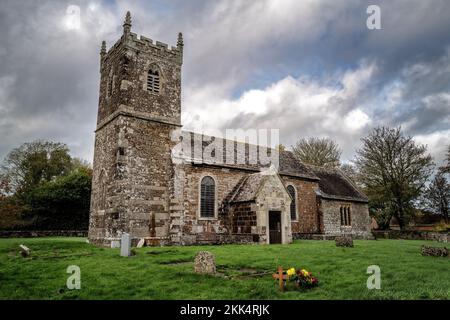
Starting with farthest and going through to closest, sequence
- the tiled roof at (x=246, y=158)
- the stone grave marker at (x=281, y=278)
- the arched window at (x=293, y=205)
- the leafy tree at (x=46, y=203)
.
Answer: the leafy tree at (x=46, y=203), the arched window at (x=293, y=205), the tiled roof at (x=246, y=158), the stone grave marker at (x=281, y=278)

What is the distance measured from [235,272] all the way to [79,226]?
3361 cm

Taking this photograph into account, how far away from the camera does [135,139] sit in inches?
845

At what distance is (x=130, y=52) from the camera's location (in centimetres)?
2241

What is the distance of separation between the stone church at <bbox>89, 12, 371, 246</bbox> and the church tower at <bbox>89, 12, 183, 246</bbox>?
0.07 m

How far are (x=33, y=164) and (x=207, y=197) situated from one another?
113 ft

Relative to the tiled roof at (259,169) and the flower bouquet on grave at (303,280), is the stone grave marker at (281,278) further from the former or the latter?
the tiled roof at (259,169)

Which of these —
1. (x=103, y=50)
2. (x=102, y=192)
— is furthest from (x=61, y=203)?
(x=103, y=50)

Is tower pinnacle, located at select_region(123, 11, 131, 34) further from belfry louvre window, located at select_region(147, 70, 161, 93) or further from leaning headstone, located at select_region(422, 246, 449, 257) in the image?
leaning headstone, located at select_region(422, 246, 449, 257)

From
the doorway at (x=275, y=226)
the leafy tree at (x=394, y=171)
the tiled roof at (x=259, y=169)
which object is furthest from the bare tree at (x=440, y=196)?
the doorway at (x=275, y=226)

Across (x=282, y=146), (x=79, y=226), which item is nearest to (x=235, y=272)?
(x=79, y=226)

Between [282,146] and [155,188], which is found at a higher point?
[282,146]

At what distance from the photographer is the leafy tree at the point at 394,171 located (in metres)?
37.6

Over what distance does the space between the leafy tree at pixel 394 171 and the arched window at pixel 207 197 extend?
24.0 meters
